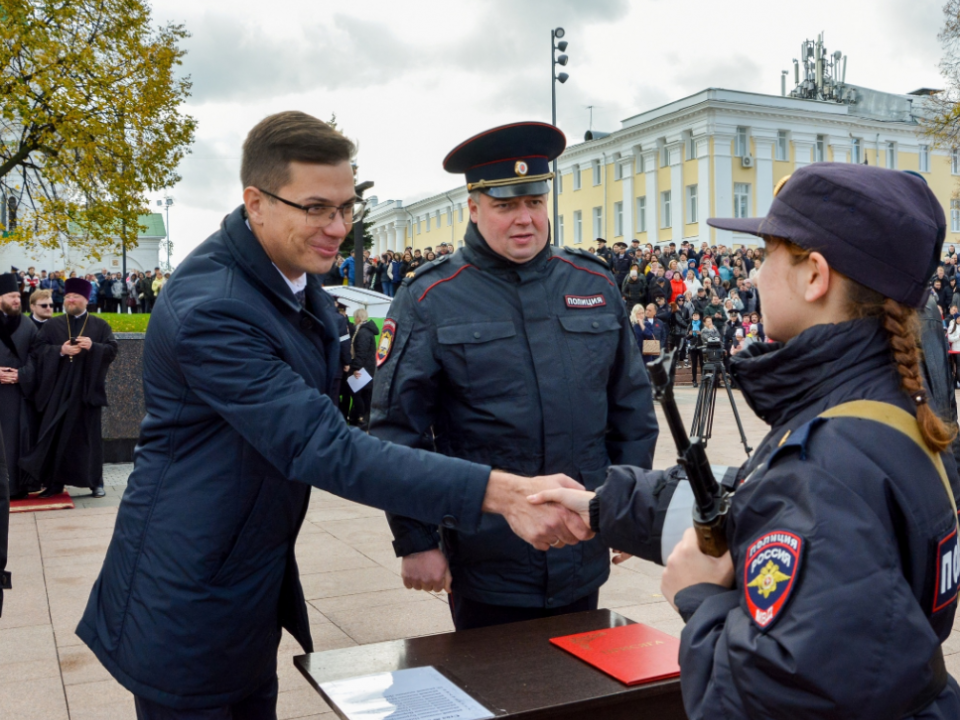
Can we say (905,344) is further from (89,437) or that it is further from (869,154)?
(869,154)

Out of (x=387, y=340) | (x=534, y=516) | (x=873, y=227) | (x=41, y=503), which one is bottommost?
(x=41, y=503)

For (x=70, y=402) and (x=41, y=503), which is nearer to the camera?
(x=41, y=503)

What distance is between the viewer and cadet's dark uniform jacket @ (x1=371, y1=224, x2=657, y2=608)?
9.23ft

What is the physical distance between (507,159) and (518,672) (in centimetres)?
164

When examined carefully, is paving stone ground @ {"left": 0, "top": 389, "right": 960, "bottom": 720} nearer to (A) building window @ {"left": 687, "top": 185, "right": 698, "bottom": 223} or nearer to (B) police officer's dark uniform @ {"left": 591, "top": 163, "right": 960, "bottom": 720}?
(B) police officer's dark uniform @ {"left": 591, "top": 163, "right": 960, "bottom": 720}

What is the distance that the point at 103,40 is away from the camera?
19.3m

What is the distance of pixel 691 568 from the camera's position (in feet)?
5.15

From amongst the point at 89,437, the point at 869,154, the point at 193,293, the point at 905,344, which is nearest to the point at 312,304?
the point at 193,293

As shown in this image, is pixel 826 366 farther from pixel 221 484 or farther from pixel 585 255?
pixel 585 255

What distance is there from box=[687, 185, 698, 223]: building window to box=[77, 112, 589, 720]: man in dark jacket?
2056 inches

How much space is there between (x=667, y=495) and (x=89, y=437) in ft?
29.4

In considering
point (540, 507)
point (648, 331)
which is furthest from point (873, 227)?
point (648, 331)

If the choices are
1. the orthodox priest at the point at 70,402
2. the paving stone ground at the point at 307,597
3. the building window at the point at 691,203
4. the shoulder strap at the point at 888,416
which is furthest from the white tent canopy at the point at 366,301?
the building window at the point at 691,203

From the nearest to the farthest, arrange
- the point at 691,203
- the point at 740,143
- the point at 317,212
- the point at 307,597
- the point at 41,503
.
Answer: the point at 317,212 < the point at 307,597 < the point at 41,503 < the point at 691,203 < the point at 740,143
